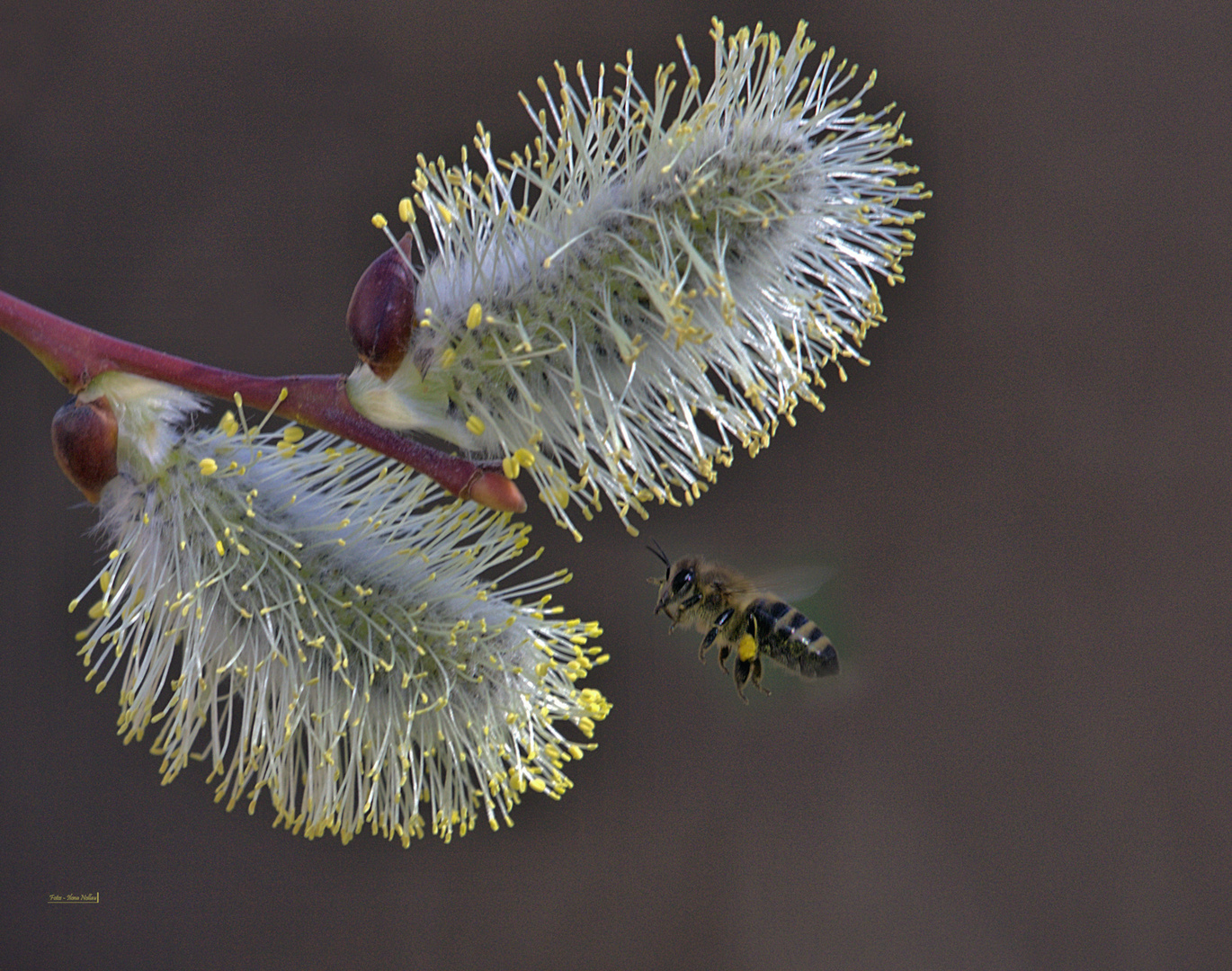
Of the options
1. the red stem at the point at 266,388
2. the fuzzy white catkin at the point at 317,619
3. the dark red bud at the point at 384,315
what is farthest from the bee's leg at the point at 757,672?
the dark red bud at the point at 384,315

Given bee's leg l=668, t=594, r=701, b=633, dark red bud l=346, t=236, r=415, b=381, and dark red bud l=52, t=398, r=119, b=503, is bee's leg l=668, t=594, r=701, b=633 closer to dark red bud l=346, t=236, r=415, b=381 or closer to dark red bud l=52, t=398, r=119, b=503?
dark red bud l=346, t=236, r=415, b=381

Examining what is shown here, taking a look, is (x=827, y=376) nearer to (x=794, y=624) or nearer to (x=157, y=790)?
(x=794, y=624)

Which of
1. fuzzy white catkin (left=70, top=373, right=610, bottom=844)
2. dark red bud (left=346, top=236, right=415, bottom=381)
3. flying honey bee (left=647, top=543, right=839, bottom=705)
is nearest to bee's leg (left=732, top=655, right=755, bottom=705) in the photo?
flying honey bee (left=647, top=543, right=839, bottom=705)

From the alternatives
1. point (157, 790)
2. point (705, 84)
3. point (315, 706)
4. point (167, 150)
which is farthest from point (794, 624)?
point (167, 150)

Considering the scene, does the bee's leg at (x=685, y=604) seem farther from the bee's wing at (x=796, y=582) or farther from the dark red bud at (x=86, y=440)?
the dark red bud at (x=86, y=440)

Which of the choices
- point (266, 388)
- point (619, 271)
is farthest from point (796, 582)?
point (266, 388)

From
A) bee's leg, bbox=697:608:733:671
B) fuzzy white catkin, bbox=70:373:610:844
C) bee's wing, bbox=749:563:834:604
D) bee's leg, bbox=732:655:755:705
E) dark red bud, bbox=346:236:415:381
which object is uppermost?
bee's wing, bbox=749:563:834:604

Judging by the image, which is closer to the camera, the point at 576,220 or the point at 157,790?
the point at 576,220
